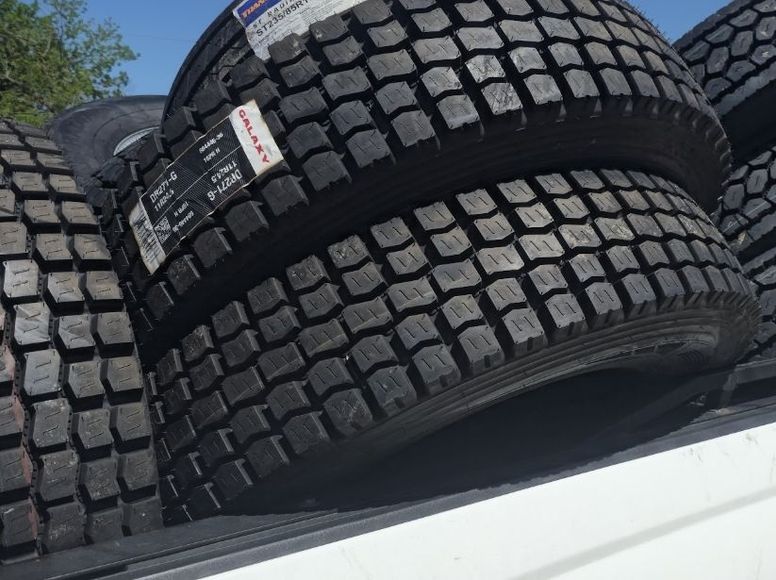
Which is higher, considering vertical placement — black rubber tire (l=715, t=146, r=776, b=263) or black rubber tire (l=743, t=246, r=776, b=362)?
black rubber tire (l=715, t=146, r=776, b=263)

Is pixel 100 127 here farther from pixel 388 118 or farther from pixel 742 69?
pixel 742 69

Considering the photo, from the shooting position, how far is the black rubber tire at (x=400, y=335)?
1.31 m

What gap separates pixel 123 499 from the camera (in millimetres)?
1335

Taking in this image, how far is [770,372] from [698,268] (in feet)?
1.93

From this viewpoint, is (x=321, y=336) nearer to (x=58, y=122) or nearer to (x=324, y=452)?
(x=324, y=452)

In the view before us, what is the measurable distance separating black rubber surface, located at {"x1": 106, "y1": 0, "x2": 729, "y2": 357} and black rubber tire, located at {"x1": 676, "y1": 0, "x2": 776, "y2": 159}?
95cm

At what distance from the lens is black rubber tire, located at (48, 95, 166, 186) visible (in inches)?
89.4

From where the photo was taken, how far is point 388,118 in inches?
51.6

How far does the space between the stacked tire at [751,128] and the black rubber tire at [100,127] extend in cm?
197

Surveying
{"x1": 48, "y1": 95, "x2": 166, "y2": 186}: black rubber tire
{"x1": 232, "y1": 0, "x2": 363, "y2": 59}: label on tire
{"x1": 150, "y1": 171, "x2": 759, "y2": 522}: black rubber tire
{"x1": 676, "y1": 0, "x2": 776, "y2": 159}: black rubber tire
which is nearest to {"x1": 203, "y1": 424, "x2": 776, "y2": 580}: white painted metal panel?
{"x1": 150, "y1": 171, "x2": 759, "y2": 522}: black rubber tire

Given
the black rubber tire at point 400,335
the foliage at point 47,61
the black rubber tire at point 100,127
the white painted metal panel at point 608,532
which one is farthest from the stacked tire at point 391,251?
the foliage at point 47,61


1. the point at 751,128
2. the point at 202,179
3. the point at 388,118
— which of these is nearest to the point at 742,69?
the point at 751,128

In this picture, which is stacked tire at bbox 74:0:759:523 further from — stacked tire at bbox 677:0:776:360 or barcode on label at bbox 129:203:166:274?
stacked tire at bbox 677:0:776:360

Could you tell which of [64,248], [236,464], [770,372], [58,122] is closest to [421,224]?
[236,464]
